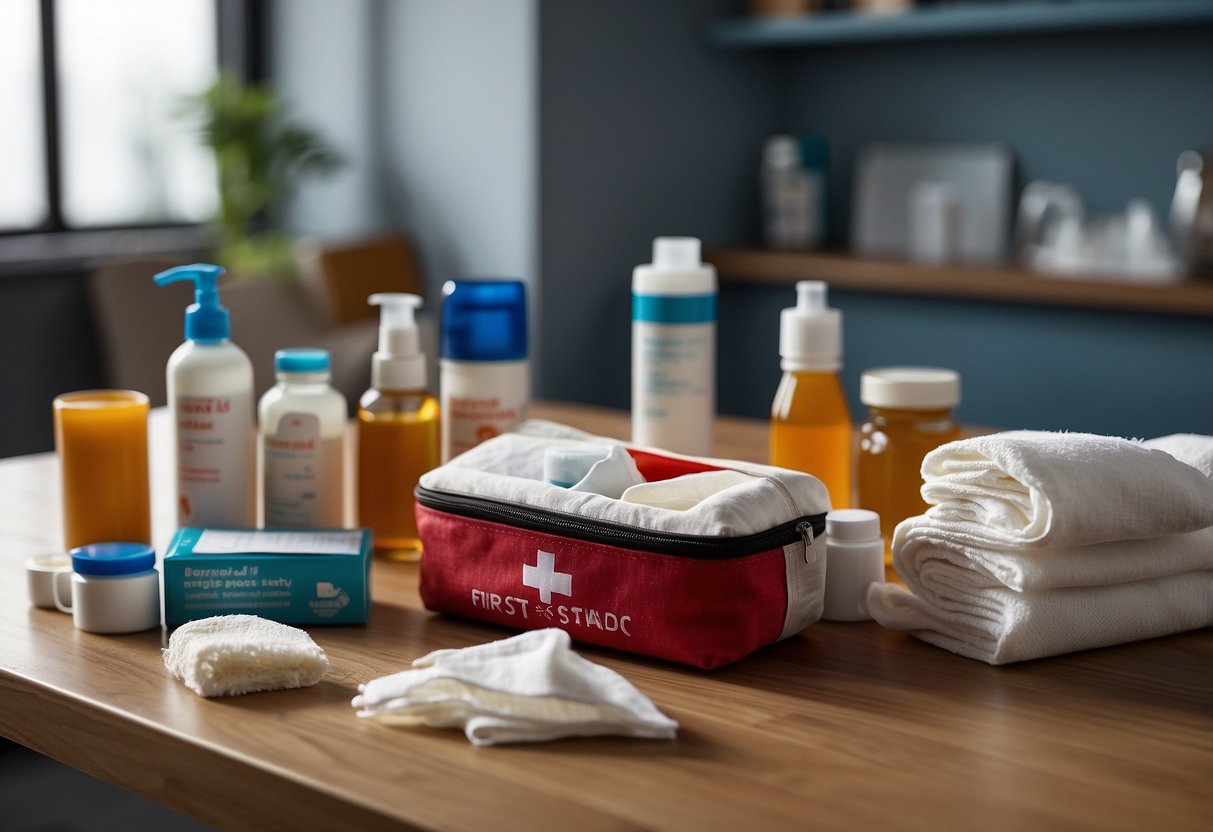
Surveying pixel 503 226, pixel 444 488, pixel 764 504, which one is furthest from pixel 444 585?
pixel 503 226

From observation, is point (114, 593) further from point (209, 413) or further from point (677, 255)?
point (677, 255)

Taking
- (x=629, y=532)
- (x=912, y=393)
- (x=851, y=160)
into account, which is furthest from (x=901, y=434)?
(x=851, y=160)

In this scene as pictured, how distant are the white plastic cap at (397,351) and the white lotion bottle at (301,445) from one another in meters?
0.04

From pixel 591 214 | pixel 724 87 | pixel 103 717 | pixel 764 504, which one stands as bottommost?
pixel 103 717

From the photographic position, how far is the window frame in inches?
115

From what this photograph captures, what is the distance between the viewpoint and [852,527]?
0.94m

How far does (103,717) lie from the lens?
2.55 feet

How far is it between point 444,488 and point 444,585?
7cm

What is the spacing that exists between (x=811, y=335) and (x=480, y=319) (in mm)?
266

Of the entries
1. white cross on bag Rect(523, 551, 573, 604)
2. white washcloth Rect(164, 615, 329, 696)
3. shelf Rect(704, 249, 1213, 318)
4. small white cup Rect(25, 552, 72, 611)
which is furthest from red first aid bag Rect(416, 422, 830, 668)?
shelf Rect(704, 249, 1213, 318)

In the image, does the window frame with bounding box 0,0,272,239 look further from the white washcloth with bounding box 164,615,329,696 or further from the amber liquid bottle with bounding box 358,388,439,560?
the white washcloth with bounding box 164,615,329,696

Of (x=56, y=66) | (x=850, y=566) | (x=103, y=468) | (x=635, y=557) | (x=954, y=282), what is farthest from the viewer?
(x=56, y=66)

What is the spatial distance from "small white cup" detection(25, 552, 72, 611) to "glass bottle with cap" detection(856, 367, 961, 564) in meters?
0.59

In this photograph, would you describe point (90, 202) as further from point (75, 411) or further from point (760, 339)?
point (75, 411)
